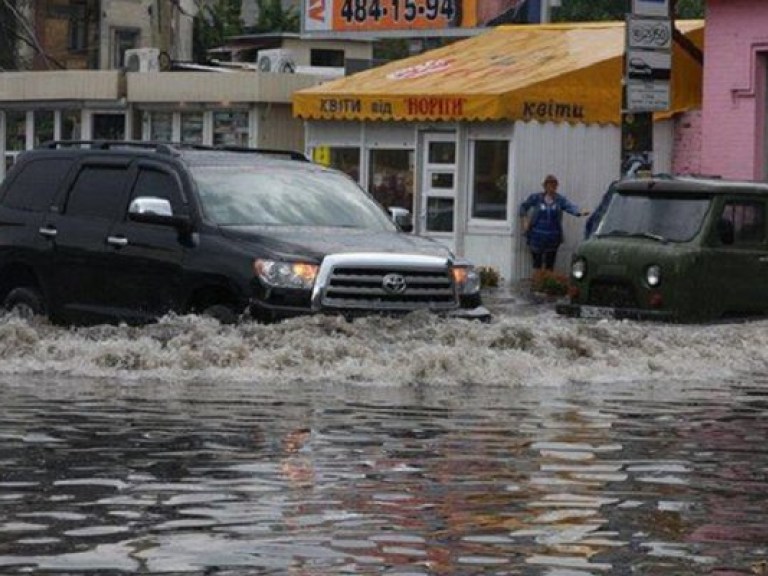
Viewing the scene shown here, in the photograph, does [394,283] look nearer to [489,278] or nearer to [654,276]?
[654,276]

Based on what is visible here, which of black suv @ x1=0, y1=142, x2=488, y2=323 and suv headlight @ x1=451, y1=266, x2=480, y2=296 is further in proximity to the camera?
suv headlight @ x1=451, y1=266, x2=480, y2=296

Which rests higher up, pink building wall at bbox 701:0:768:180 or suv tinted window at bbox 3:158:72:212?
pink building wall at bbox 701:0:768:180

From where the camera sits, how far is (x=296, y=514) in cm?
936

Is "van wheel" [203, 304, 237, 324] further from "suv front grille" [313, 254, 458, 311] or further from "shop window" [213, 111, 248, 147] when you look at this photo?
"shop window" [213, 111, 248, 147]

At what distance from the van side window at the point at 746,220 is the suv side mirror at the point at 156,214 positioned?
753cm

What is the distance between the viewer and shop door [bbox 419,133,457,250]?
1434 inches

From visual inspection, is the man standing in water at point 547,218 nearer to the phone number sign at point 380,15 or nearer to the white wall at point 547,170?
the white wall at point 547,170

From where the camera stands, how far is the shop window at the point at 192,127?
42156 mm

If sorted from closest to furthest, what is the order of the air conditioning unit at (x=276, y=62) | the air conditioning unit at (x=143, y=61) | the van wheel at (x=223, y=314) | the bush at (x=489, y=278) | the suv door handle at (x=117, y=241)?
1. the van wheel at (x=223, y=314)
2. the suv door handle at (x=117, y=241)
3. the bush at (x=489, y=278)
4. the air conditioning unit at (x=276, y=62)
5. the air conditioning unit at (x=143, y=61)

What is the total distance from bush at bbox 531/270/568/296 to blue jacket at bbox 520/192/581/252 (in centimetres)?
124

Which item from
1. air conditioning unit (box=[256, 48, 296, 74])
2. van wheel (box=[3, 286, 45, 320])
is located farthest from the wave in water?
air conditioning unit (box=[256, 48, 296, 74])

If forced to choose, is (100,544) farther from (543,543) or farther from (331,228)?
(331,228)

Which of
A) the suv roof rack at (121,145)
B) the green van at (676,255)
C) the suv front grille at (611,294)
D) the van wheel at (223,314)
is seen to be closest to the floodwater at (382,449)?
the van wheel at (223,314)

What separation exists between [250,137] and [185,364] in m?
24.8
